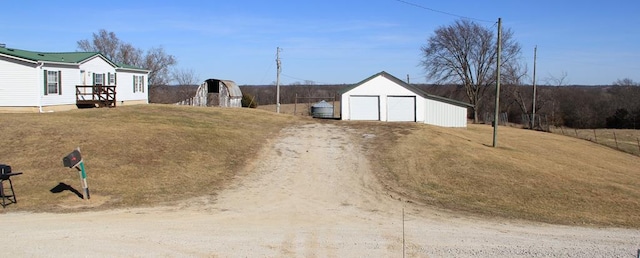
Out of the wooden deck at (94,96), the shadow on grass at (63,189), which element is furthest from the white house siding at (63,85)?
the shadow on grass at (63,189)

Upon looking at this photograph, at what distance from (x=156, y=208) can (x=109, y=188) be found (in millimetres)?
2828

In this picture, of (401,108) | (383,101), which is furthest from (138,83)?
(401,108)

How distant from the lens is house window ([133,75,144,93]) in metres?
39.2

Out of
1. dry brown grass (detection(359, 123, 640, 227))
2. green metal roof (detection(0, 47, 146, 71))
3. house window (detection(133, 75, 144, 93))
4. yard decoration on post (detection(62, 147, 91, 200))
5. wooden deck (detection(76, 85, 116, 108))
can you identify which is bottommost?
dry brown grass (detection(359, 123, 640, 227))

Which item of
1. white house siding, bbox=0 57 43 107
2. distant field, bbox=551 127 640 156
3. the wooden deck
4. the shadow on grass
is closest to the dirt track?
the shadow on grass

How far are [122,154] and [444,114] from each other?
2653 centimetres

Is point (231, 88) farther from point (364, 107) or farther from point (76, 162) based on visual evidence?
point (76, 162)

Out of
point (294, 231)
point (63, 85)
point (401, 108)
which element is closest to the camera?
point (294, 231)

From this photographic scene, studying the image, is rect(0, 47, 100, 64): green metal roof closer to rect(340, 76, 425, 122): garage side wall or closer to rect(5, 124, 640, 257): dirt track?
rect(340, 76, 425, 122): garage side wall

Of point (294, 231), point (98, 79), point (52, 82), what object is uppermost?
point (98, 79)

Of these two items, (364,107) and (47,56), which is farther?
(364,107)

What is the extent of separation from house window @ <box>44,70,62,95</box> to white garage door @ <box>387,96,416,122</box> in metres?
20.6

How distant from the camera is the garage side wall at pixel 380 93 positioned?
37344 mm

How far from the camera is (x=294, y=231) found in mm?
10773
